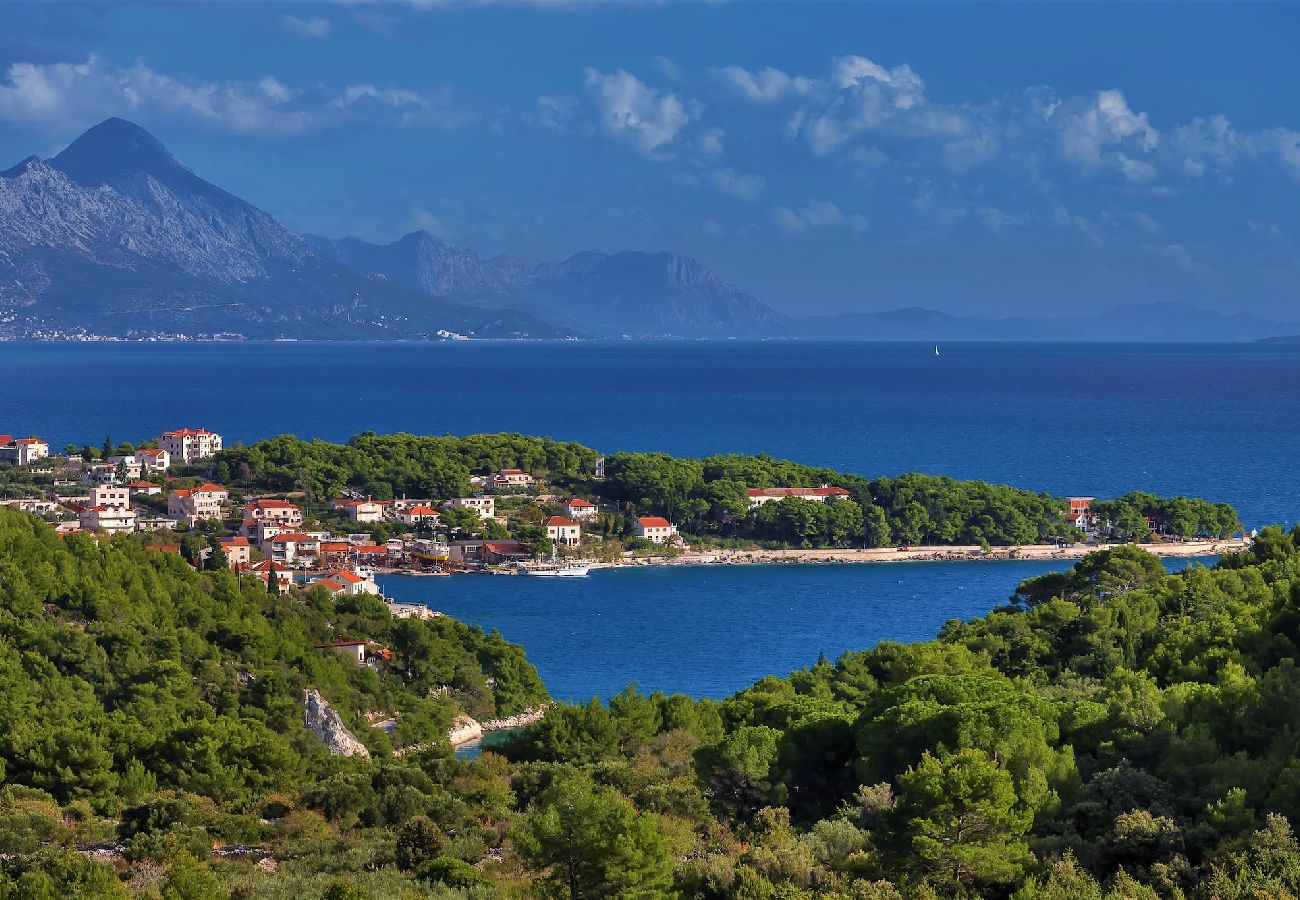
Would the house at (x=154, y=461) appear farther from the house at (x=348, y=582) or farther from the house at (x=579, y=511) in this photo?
the house at (x=348, y=582)

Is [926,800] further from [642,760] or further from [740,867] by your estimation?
[642,760]

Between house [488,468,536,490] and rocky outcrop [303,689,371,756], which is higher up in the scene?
house [488,468,536,490]

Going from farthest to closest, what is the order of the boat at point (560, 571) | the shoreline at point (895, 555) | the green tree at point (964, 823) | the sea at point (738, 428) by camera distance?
the shoreline at point (895, 555) < the boat at point (560, 571) < the sea at point (738, 428) < the green tree at point (964, 823)

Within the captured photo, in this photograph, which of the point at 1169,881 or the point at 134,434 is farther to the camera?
the point at 134,434

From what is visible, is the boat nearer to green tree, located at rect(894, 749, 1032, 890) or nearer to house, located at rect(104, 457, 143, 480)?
house, located at rect(104, 457, 143, 480)

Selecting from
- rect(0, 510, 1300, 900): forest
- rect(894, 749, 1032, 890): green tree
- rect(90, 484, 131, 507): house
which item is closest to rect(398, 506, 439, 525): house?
rect(90, 484, 131, 507): house

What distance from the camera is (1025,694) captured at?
1831 centimetres

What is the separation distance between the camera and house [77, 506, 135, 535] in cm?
4731

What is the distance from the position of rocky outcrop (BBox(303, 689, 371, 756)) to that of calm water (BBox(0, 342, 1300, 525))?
39.8 metres

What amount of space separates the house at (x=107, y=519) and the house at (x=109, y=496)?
61.1 inches

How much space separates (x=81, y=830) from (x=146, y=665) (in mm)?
8475

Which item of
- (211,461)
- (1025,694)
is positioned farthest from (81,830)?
(211,461)

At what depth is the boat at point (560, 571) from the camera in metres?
48.1

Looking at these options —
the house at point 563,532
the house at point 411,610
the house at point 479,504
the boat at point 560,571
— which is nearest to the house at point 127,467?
the house at point 479,504
